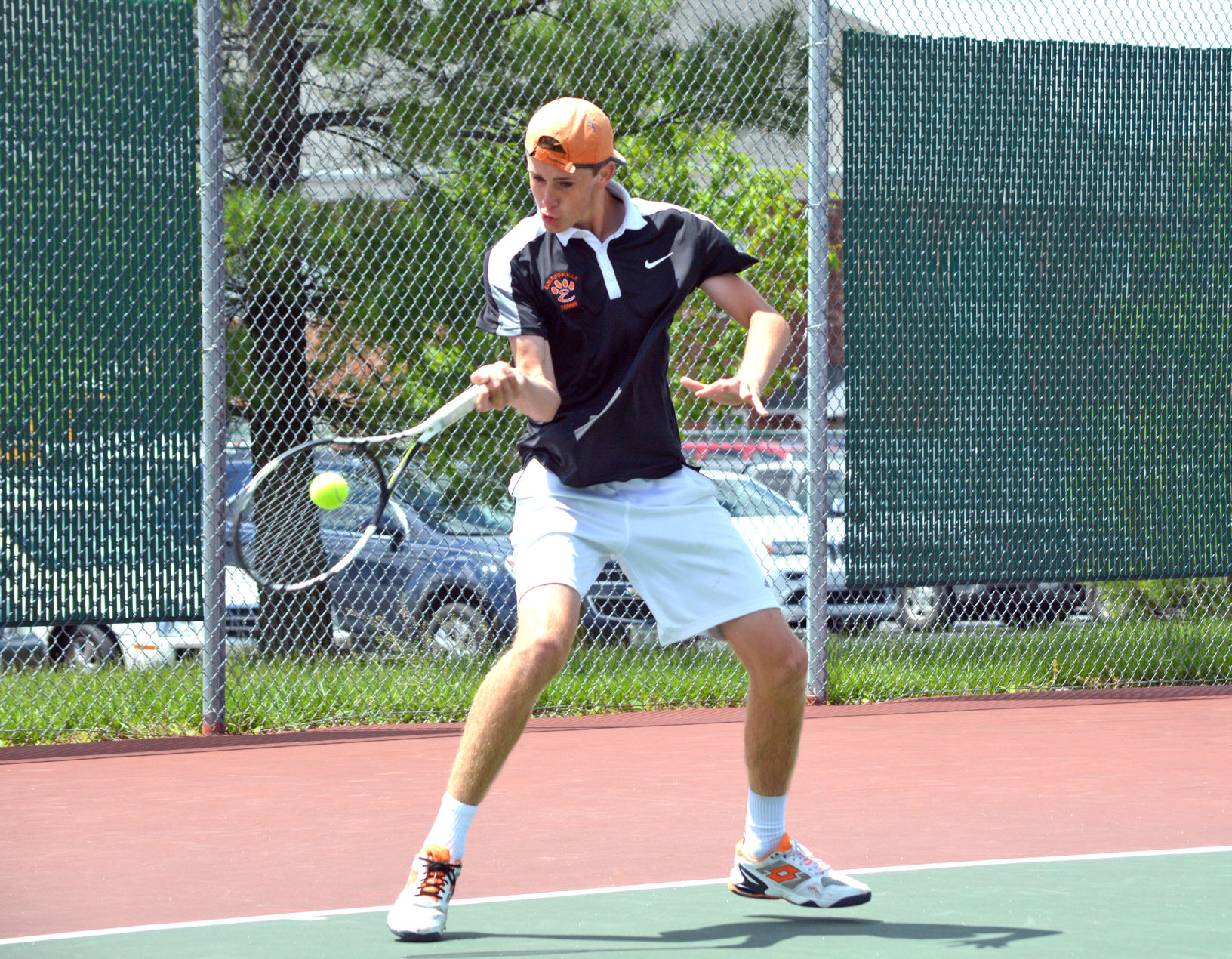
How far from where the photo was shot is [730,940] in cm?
364

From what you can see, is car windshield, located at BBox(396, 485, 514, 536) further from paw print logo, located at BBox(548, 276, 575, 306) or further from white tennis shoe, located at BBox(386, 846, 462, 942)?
white tennis shoe, located at BBox(386, 846, 462, 942)

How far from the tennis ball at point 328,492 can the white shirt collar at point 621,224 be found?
31.1 inches

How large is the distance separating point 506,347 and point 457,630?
1267 mm

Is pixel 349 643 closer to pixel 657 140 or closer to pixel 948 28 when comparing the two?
pixel 657 140

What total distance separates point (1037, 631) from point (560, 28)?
368 cm

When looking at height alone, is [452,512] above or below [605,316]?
above

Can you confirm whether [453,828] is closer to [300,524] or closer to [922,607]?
[300,524]

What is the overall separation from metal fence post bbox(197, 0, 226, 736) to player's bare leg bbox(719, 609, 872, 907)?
3166 millimetres

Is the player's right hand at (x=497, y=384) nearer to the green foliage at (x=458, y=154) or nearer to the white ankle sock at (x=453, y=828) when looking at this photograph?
the white ankle sock at (x=453, y=828)

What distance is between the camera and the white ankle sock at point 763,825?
3971 mm

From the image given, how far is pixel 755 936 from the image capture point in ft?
12.1

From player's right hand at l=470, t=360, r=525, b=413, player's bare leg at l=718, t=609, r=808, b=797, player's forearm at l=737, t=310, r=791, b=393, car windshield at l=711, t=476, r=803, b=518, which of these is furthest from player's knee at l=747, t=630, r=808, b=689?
car windshield at l=711, t=476, r=803, b=518

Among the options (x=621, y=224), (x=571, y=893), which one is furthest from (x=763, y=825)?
(x=621, y=224)

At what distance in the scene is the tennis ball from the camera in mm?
4066
